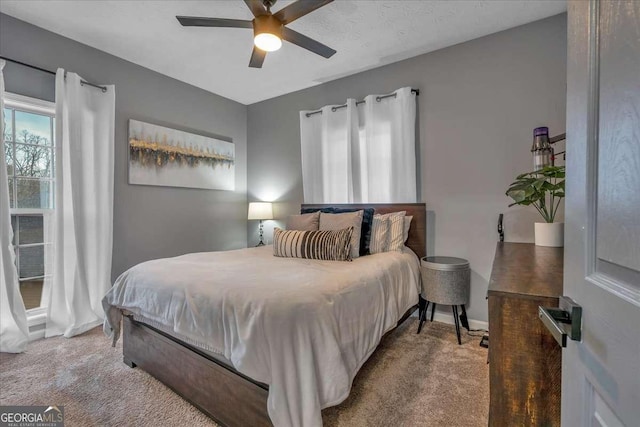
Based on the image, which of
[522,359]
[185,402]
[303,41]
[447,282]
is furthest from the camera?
[447,282]

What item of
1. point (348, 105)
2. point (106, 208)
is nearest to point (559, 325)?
point (348, 105)

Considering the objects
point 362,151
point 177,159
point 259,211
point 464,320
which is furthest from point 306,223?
point 177,159

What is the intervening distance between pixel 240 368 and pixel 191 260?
1.21 m

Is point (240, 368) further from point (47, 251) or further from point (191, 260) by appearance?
point (47, 251)

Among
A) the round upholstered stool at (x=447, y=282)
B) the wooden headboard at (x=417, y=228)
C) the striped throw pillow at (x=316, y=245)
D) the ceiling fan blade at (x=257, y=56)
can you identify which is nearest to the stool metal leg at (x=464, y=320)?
→ the round upholstered stool at (x=447, y=282)

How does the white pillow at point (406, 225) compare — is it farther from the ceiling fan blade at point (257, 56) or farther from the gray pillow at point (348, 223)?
the ceiling fan blade at point (257, 56)

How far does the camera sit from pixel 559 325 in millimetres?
583

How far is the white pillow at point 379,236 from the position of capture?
107 inches

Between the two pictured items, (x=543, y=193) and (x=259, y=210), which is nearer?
(x=543, y=193)

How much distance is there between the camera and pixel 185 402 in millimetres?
1695

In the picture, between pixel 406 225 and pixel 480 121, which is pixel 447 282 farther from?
pixel 480 121

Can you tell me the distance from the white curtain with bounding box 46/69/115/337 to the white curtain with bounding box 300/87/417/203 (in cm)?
211

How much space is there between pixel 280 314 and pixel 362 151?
2430mm

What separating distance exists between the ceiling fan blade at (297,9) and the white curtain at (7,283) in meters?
2.28
